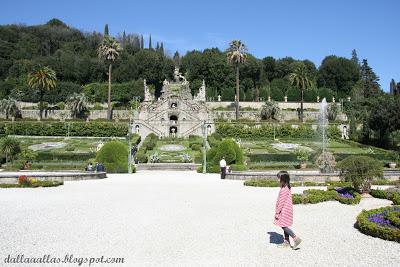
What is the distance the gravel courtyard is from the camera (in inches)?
347

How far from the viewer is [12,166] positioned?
34312 millimetres

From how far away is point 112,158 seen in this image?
32.5 metres

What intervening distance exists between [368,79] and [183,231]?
97779 millimetres


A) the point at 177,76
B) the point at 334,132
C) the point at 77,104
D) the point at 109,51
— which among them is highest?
the point at 109,51

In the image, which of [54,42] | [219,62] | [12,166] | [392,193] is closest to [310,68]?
[219,62]

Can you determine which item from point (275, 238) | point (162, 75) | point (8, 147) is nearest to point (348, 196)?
point (275, 238)

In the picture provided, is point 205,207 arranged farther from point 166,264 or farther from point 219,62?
point 219,62

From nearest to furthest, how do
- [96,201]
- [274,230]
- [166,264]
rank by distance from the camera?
[166,264], [274,230], [96,201]

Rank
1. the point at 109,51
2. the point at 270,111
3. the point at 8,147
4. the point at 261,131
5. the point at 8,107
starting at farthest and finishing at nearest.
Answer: the point at 270,111 → the point at 8,107 → the point at 109,51 → the point at 261,131 → the point at 8,147

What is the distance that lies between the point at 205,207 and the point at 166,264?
640cm

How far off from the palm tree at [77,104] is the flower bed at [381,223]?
2669 inches

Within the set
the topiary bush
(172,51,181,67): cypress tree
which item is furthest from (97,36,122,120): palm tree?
the topiary bush

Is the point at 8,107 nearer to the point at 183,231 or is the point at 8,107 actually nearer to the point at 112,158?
the point at 112,158

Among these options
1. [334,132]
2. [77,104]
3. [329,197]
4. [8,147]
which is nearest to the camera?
[329,197]
